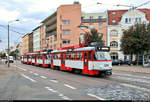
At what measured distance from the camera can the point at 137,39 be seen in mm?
34188

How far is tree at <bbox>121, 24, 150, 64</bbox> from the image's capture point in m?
34.0

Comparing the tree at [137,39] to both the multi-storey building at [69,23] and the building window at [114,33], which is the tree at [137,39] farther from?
the multi-storey building at [69,23]

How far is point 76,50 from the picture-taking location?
61.7 ft

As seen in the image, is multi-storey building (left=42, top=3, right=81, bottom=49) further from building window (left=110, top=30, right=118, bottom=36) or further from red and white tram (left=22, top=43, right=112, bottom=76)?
red and white tram (left=22, top=43, right=112, bottom=76)

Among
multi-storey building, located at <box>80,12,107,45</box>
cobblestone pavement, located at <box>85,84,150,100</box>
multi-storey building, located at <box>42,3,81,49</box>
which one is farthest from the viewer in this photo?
multi-storey building, located at <box>42,3,81,49</box>

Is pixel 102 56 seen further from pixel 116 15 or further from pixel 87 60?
pixel 116 15

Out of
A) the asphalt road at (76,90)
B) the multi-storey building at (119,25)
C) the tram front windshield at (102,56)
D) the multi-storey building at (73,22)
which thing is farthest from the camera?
the multi-storey building at (73,22)

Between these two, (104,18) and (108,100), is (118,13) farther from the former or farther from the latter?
(108,100)

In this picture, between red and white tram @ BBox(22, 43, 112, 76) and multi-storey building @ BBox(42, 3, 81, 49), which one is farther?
multi-storey building @ BBox(42, 3, 81, 49)

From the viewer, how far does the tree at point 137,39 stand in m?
34.0

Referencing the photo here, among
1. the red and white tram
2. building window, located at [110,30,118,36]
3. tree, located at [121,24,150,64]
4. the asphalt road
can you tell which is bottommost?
the asphalt road

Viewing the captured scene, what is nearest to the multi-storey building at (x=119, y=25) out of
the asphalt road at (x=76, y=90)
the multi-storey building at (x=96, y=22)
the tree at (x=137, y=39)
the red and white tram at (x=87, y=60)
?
the multi-storey building at (x=96, y=22)

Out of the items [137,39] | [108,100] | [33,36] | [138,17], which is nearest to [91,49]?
[108,100]

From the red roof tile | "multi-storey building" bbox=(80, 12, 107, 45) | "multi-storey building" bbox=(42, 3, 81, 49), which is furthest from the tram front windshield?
"multi-storey building" bbox=(42, 3, 81, 49)
